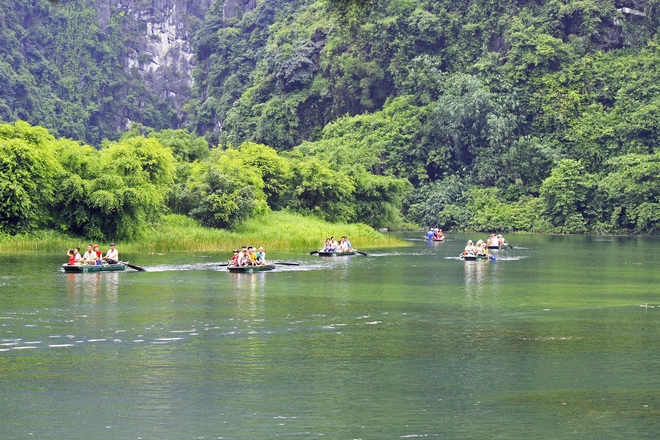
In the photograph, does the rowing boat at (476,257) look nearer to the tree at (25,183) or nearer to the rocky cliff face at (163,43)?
the tree at (25,183)

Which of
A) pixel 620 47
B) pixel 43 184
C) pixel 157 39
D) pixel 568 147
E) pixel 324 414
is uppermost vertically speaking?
pixel 157 39

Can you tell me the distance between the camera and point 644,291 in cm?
4219

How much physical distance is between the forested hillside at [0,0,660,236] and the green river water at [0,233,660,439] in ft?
126

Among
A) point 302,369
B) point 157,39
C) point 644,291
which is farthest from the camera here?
point 157,39

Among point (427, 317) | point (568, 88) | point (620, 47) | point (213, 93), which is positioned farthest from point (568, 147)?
point (427, 317)

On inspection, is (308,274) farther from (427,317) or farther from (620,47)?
(620,47)

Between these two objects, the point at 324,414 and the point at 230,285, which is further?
the point at 230,285

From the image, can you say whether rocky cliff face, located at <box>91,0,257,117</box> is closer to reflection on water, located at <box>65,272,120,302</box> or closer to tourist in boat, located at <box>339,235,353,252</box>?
tourist in boat, located at <box>339,235,353,252</box>

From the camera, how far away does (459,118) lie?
10988 cm

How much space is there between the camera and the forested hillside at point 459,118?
8894 cm

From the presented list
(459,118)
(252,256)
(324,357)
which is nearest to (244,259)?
(252,256)

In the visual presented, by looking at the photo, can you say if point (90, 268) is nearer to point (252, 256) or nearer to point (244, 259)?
point (244, 259)

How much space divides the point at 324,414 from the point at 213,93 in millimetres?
138602

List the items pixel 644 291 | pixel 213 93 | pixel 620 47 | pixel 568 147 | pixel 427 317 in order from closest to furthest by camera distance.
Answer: pixel 427 317, pixel 644 291, pixel 568 147, pixel 620 47, pixel 213 93
